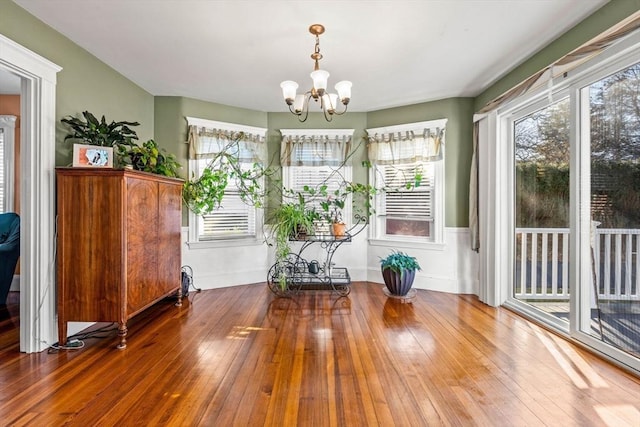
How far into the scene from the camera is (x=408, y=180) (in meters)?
4.38

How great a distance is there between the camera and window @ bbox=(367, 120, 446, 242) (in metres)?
4.18

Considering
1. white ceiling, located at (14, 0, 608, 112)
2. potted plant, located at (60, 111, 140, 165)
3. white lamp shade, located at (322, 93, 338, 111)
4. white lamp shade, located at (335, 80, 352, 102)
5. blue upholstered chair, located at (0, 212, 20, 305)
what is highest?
white ceiling, located at (14, 0, 608, 112)

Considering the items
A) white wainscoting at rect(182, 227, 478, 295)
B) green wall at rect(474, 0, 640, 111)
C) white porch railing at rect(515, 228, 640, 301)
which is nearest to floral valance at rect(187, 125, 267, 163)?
white wainscoting at rect(182, 227, 478, 295)

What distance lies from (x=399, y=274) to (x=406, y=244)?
0.77m

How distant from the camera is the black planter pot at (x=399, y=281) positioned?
372 centimetres

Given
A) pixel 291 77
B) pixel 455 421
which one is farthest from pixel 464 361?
pixel 291 77

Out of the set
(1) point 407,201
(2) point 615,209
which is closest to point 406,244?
(1) point 407,201

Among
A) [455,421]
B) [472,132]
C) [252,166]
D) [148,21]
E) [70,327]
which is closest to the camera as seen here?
[455,421]

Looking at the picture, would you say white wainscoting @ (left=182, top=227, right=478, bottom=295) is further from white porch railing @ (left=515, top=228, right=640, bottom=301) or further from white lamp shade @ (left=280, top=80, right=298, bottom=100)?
white lamp shade @ (left=280, top=80, right=298, bottom=100)

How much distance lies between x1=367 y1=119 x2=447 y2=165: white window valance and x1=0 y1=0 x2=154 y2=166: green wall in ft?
10.4

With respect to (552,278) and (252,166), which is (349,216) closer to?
(252,166)

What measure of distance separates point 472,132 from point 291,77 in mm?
2473

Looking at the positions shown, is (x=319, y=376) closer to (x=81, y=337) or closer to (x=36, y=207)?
(x=81, y=337)

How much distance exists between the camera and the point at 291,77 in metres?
3.43
